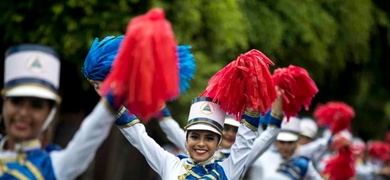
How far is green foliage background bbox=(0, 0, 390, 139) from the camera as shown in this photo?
464 inches

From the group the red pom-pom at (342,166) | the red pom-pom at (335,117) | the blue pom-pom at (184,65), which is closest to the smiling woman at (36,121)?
the blue pom-pom at (184,65)

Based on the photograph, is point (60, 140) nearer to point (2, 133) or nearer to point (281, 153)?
point (281, 153)

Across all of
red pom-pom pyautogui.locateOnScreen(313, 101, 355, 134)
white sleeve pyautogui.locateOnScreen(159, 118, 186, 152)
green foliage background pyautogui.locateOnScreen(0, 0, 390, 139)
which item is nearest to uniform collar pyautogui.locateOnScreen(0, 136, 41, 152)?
white sleeve pyautogui.locateOnScreen(159, 118, 186, 152)

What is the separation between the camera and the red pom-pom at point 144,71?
4715 mm

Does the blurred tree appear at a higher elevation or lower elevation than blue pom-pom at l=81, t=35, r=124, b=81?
lower

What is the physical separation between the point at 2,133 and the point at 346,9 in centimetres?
1091

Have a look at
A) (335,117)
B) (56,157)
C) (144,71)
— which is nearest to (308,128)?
(335,117)

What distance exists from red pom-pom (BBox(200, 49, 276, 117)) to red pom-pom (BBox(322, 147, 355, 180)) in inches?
149

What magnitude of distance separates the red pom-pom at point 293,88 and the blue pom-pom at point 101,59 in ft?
5.18

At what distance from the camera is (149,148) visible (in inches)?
265

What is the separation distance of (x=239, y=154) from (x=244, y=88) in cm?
43

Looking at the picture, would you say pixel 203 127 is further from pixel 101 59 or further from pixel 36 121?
pixel 36 121

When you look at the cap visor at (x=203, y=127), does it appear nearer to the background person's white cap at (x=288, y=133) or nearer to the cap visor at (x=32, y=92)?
the cap visor at (x=32, y=92)

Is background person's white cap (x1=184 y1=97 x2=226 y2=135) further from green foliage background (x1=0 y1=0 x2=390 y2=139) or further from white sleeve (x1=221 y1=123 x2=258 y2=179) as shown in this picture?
green foliage background (x1=0 y1=0 x2=390 y2=139)
